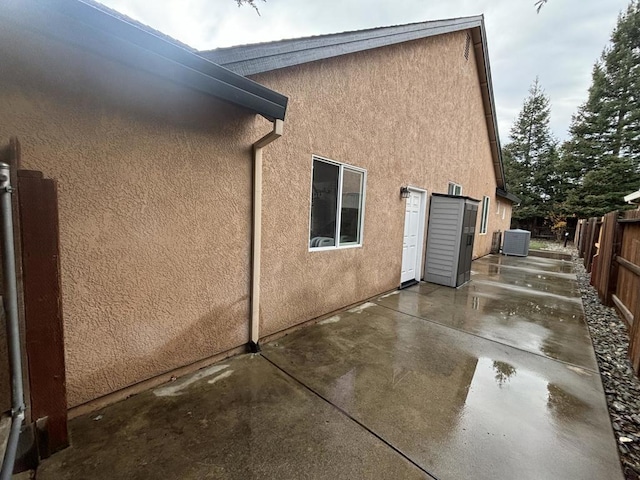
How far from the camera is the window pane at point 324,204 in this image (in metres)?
4.18

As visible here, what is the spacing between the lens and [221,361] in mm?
3246

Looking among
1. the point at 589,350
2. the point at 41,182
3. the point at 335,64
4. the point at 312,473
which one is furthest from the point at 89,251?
the point at 589,350

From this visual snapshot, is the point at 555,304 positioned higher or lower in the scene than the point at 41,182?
lower

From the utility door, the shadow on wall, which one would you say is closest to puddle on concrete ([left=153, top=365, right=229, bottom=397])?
the shadow on wall

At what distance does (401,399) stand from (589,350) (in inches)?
126

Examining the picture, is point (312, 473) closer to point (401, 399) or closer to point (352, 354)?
point (401, 399)

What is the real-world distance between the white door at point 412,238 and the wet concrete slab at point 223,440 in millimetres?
4652

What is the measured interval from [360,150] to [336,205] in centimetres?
111

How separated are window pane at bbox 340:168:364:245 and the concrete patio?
162 centimetres

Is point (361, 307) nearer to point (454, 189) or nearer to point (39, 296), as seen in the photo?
point (39, 296)

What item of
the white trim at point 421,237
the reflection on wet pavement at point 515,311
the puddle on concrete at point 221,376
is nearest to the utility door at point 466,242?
the reflection on wet pavement at point 515,311

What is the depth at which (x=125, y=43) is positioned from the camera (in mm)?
1753

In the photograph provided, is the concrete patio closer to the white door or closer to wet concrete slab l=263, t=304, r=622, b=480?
wet concrete slab l=263, t=304, r=622, b=480

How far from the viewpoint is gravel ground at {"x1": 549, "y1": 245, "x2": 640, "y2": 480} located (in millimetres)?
2180
